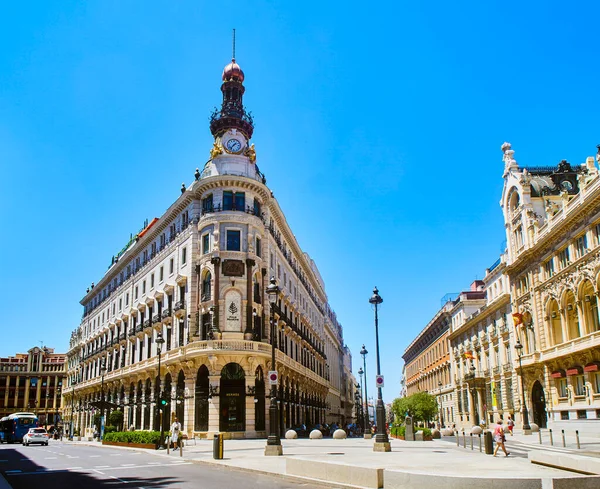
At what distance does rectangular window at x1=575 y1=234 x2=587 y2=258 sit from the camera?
40094 mm

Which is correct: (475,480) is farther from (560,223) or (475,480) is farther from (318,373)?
(318,373)

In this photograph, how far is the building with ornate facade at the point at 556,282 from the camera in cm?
3909

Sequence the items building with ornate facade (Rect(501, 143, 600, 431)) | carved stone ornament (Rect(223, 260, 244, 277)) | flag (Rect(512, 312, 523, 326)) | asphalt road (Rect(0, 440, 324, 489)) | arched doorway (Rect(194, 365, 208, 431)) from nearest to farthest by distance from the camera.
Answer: asphalt road (Rect(0, 440, 324, 489))
building with ornate facade (Rect(501, 143, 600, 431))
arched doorway (Rect(194, 365, 208, 431))
carved stone ornament (Rect(223, 260, 244, 277))
flag (Rect(512, 312, 523, 326))

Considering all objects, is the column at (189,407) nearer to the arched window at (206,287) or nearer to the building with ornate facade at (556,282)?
the arched window at (206,287)

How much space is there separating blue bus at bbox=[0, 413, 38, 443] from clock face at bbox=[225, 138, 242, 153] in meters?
35.7

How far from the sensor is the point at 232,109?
2067 inches

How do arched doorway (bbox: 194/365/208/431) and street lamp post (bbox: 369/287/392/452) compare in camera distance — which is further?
arched doorway (bbox: 194/365/208/431)

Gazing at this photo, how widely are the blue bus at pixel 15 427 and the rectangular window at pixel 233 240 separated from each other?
31708 millimetres

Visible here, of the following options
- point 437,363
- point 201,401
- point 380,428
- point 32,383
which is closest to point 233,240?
point 201,401

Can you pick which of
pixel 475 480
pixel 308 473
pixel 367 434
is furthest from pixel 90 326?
pixel 475 480

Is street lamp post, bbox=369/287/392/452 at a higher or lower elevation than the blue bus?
higher

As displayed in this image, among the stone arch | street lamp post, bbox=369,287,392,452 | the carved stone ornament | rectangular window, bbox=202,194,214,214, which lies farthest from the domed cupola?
street lamp post, bbox=369,287,392,452

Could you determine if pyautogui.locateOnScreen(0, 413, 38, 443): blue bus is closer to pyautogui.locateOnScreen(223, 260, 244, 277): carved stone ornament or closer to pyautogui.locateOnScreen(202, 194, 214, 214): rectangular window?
pyautogui.locateOnScreen(223, 260, 244, 277): carved stone ornament

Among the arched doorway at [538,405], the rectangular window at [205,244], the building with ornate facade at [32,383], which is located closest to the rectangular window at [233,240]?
the rectangular window at [205,244]
